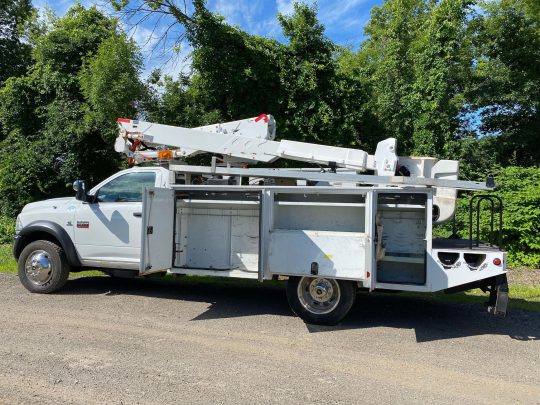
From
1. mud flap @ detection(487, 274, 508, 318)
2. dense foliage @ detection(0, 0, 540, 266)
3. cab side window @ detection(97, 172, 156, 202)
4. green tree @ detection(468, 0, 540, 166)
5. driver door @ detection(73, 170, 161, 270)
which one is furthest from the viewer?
green tree @ detection(468, 0, 540, 166)

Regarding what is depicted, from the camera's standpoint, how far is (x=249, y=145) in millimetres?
7340

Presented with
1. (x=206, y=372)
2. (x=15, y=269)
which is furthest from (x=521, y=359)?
(x=15, y=269)

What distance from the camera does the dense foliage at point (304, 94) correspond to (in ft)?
44.9

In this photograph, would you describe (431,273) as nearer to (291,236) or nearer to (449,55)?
(291,236)

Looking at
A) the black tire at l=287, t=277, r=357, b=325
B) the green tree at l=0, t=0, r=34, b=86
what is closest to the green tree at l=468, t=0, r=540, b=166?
the black tire at l=287, t=277, r=357, b=325

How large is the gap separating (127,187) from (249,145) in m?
2.08

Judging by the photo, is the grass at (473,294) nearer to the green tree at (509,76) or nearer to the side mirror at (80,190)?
the side mirror at (80,190)

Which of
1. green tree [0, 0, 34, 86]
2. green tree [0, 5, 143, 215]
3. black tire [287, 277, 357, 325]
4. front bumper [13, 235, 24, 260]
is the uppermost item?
green tree [0, 0, 34, 86]

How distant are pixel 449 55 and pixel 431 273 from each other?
10.5 m

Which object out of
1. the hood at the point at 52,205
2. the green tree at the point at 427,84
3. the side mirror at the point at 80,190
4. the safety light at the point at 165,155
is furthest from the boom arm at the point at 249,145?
the green tree at the point at 427,84

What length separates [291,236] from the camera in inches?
253

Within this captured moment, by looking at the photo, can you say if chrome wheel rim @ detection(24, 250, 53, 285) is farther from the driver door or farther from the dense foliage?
the dense foliage

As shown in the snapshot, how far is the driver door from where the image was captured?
733 cm

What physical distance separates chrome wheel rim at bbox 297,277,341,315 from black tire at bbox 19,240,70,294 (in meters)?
3.99
